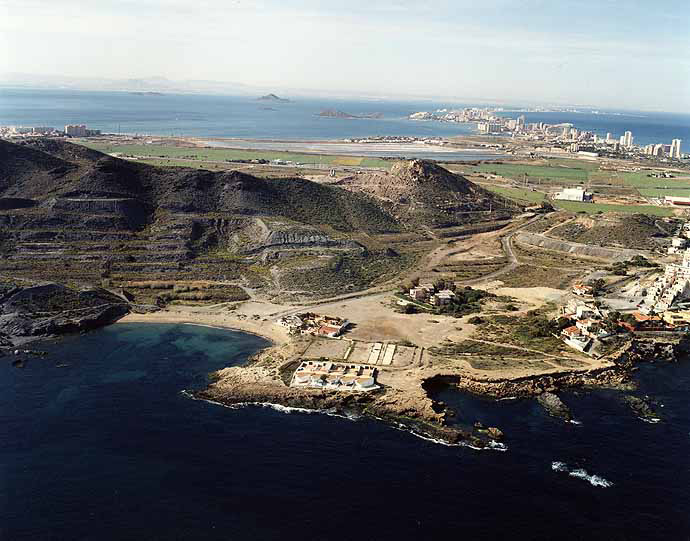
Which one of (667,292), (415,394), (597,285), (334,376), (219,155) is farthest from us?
(219,155)

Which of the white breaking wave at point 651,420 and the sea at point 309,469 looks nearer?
the sea at point 309,469

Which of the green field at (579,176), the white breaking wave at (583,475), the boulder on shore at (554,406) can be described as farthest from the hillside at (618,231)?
the white breaking wave at (583,475)

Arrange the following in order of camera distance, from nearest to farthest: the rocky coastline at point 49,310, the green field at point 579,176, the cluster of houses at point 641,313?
the rocky coastline at point 49,310, the cluster of houses at point 641,313, the green field at point 579,176

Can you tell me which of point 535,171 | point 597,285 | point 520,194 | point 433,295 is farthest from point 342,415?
point 535,171

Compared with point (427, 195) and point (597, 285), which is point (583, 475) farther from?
point (427, 195)

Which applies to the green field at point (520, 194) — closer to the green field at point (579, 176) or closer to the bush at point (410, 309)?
the green field at point (579, 176)
